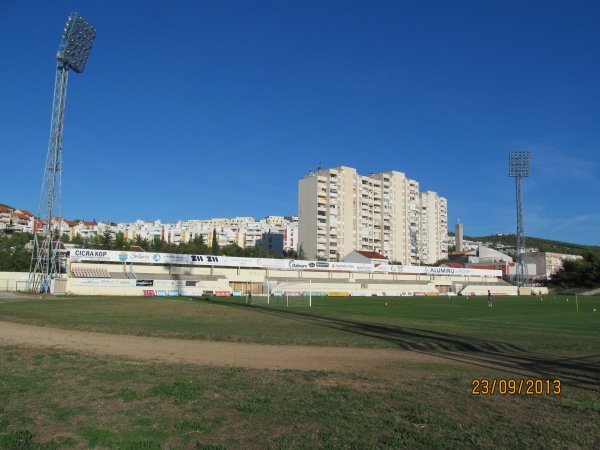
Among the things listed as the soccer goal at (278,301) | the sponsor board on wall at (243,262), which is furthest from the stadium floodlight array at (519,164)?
the soccer goal at (278,301)

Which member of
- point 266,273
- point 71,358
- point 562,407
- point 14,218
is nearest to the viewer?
point 562,407

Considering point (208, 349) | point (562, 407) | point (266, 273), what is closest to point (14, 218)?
point (266, 273)

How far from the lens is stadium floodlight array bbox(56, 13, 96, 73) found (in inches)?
2445

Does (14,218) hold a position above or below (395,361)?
above

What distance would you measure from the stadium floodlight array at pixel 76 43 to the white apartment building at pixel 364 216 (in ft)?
279

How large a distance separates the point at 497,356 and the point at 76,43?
64385 mm

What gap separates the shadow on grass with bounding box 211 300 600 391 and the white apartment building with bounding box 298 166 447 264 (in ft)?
382

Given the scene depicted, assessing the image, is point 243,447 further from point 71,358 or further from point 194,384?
point 71,358

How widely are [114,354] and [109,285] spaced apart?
5311 centimetres

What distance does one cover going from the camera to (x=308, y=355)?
17.1 meters

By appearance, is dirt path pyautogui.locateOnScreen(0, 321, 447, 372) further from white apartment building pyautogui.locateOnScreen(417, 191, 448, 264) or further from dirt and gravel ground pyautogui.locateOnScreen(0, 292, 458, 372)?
white apartment building pyautogui.locateOnScreen(417, 191, 448, 264)

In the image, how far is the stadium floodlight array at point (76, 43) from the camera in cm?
6209

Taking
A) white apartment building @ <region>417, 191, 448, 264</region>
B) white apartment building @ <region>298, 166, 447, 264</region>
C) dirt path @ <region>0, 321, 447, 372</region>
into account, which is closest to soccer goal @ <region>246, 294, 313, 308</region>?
dirt path @ <region>0, 321, 447, 372</region>
